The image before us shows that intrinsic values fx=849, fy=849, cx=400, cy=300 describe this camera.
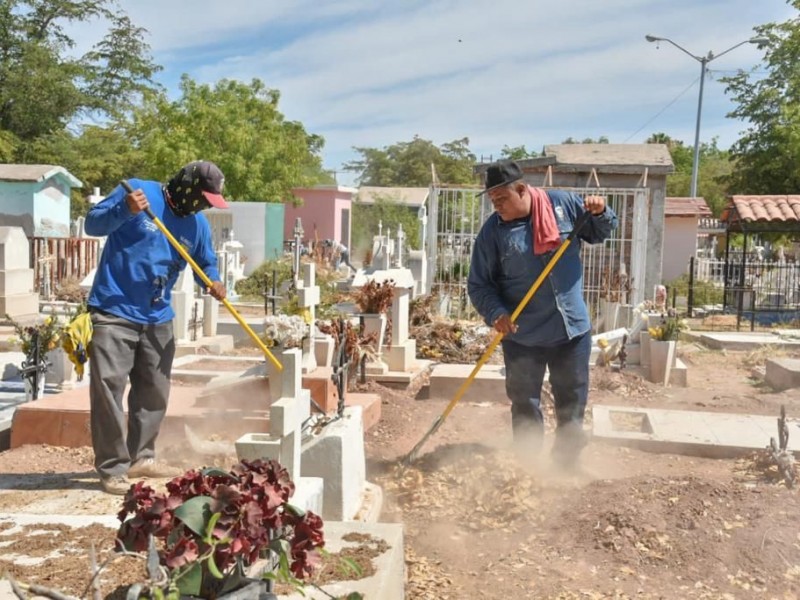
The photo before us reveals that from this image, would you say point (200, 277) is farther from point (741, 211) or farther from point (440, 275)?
point (741, 211)

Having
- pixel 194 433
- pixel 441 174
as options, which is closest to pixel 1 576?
pixel 194 433

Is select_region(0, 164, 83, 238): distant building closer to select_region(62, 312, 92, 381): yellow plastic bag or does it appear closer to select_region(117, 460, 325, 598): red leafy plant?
select_region(62, 312, 92, 381): yellow plastic bag

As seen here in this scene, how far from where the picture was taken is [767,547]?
419cm

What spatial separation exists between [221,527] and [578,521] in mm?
2687

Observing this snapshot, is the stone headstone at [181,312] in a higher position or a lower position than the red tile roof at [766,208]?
lower

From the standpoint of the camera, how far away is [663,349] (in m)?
9.57

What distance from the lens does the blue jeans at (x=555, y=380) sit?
531 cm

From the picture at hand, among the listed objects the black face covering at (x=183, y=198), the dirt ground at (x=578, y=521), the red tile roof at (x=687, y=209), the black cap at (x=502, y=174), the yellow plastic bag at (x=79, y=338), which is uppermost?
the red tile roof at (x=687, y=209)

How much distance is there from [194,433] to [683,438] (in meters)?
3.58

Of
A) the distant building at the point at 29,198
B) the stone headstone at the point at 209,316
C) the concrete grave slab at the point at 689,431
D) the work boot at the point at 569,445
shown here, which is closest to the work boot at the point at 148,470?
the work boot at the point at 569,445

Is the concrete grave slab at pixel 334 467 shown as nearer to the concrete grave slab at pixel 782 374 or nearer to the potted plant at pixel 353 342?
the potted plant at pixel 353 342

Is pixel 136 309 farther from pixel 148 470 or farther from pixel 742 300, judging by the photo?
pixel 742 300

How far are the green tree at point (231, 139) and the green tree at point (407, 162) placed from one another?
29.2 metres

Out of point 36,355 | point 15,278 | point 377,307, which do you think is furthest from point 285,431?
point 15,278
